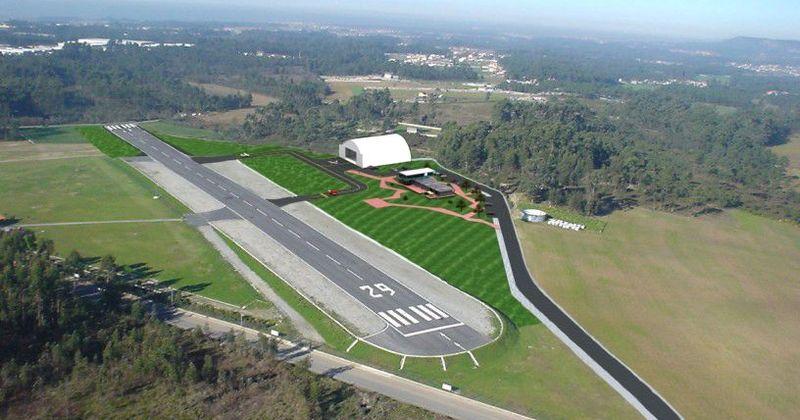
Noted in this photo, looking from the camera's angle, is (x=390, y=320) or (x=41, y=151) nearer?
(x=390, y=320)

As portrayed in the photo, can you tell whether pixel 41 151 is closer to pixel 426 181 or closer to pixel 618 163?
pixel 426 181

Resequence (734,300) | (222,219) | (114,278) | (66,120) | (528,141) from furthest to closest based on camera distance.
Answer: (66,120) → (528,141) → (222,219) → (734,300) → (114,278)

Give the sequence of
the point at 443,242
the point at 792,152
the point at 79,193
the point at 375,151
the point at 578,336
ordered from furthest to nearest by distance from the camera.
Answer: the point at 792,152, the point at 375,151, the point at 79,193, the point at 443,242, the point at 578,336

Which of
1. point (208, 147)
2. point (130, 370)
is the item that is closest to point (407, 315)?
point (130, 370)

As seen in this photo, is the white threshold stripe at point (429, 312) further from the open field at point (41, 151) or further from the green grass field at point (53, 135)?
the green grass field at point (53, 135)

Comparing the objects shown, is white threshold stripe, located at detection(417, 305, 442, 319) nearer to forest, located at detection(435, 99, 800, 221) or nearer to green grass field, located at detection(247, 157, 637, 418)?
green grass field, located at detection(247, 157, 637, 418)

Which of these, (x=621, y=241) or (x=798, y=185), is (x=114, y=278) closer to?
(x=621, y=241)

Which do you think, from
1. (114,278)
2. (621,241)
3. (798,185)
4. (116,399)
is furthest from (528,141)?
(116,399)
